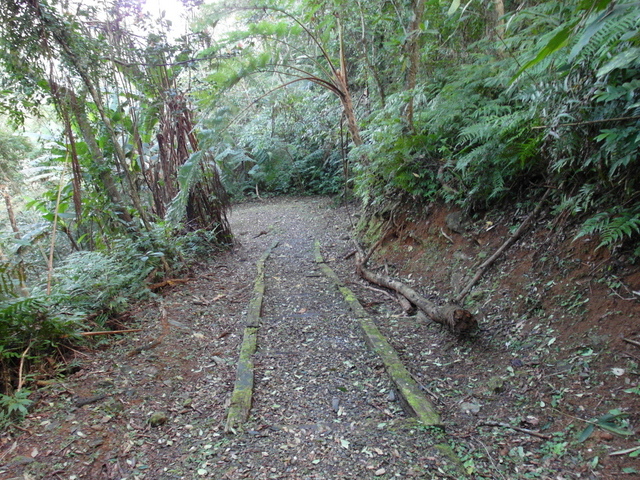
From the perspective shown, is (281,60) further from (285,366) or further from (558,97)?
(285,366)

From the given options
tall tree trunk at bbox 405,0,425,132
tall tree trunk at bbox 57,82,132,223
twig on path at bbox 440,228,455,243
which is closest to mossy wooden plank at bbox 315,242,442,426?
twig on path at bbox 440,228,455,243

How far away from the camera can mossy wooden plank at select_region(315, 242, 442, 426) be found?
95.6 inches

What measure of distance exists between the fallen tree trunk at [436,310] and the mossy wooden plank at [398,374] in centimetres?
54

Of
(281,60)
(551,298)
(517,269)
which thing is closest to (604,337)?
(551,298)

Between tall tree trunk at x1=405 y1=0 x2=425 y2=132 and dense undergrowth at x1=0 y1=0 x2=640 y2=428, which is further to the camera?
tall tree trunk at x1=405 y1=0 x2=425 y2=132

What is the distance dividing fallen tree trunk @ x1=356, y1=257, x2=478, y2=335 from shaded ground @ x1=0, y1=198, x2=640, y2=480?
0.13 meters

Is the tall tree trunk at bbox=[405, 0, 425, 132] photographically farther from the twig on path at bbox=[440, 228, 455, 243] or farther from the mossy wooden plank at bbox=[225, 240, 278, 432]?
the mossy wooden plank at bbox=[225, 240, 278, 432]

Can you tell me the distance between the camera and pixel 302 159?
14.6 metres

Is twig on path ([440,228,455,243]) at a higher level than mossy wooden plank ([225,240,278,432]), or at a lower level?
higher

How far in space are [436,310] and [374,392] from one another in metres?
1.16

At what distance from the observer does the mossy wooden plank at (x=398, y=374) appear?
243 cm

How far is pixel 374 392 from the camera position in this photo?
280 centimetres

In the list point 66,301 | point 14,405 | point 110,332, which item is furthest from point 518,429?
point 66,301

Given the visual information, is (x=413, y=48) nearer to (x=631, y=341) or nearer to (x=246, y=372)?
(x=631, y=341)
